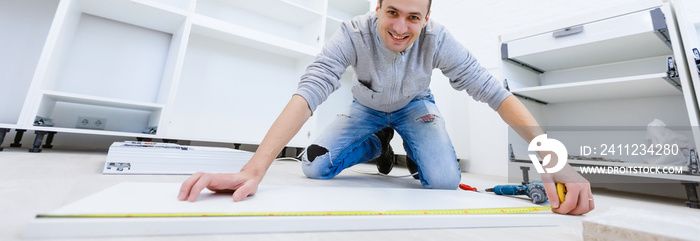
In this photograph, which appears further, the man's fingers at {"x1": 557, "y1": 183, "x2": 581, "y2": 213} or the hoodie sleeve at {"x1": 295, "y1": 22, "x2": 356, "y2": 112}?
the hoodie sleeve at {"x1": 295, "y1": 22, "x2": 356, "y2": 112}

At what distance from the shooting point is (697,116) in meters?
1.06

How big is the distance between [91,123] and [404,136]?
205cm

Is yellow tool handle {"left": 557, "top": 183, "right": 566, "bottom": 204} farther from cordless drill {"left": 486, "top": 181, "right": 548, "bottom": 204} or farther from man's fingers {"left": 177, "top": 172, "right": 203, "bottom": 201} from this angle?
man's fingers {"left": 177, "top": 172, "right": 203, "bottom": 201}

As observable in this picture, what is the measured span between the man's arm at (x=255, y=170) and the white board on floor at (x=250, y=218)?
20mm

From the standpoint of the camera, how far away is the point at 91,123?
185 centimetres

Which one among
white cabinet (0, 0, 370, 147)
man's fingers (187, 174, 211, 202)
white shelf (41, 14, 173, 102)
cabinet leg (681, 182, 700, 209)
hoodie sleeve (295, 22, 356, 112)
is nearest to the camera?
man's fingers (187, 174, 211, 202)

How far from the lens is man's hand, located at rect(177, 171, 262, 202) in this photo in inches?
18.9

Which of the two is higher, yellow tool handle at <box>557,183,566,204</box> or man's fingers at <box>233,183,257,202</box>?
yellow tool handle at <box>557,183,566,204</box>

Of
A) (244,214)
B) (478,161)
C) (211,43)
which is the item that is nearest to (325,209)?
(244,214)

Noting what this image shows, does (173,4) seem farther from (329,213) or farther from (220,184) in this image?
(329,213)

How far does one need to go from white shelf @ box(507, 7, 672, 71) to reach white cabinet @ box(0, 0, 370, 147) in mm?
1518

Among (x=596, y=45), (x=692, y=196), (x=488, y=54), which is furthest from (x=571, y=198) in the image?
(x=488, y=54)

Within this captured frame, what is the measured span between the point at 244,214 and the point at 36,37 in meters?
2.38

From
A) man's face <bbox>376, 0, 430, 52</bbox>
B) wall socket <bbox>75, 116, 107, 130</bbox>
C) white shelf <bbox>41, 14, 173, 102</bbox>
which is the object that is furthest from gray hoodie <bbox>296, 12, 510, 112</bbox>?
wall socket <bbox>75, 116, 107, 130</bbox>
